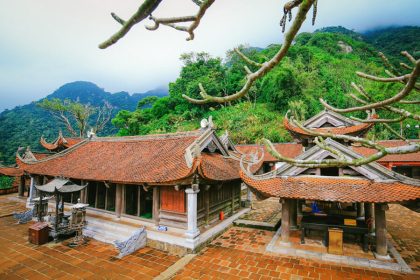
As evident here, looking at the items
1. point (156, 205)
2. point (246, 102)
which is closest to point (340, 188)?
point (156, 205)

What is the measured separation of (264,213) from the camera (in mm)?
13625

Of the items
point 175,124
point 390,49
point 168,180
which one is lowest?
point 168,180

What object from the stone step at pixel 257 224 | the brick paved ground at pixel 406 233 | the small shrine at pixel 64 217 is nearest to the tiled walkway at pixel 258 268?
the brick paved ground at pixel 406 233

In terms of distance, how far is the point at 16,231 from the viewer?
1133cm

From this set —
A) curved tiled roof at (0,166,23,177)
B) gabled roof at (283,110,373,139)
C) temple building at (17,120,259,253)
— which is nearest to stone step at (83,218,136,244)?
temple building at (17,120,259,253)

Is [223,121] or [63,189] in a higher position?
[223,121]

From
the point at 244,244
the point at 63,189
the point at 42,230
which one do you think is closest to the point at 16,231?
the point at 42,230

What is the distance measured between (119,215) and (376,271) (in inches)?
400

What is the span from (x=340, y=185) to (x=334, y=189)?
1.04 feet

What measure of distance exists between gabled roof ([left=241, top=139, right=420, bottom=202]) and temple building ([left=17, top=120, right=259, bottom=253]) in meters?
2.18

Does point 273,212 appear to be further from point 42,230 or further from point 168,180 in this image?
point 42,230

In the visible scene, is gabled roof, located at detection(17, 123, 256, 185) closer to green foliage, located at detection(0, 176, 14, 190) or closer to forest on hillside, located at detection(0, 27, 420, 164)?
green foliage, located at detection(0, 176, 14, 190)

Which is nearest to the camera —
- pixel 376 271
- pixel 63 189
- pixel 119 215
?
pixel 376 271

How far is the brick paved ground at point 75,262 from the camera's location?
728 cm
